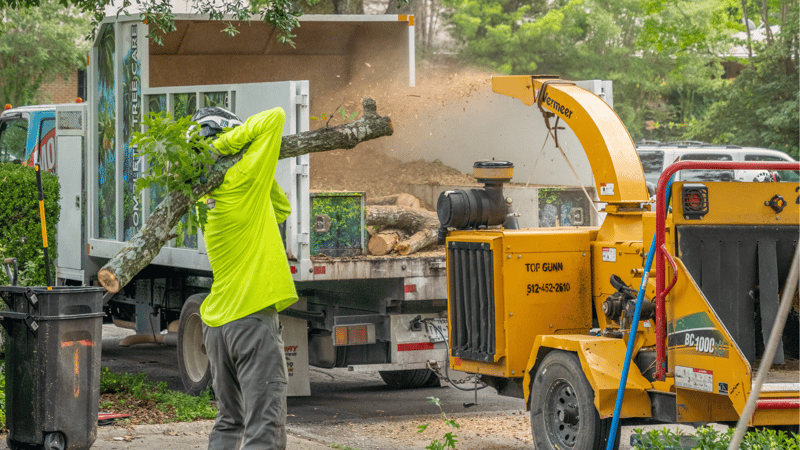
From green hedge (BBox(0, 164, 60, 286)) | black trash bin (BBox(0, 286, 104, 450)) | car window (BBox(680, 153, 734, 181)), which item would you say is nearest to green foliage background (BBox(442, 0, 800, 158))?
car window (BBox(680, 153, 734, 181))

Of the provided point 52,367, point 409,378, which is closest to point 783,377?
point 52,367

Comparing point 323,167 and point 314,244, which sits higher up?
point 323,167

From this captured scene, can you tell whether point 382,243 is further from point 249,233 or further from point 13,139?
point 13,139

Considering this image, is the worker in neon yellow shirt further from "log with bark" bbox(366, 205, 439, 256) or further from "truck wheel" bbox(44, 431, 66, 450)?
"log with bark" bbox(366, 205, 439, 256)

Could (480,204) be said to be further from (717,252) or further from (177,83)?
(177,83)

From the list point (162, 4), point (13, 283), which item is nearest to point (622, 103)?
point (162, 4)

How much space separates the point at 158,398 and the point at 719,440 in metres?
4.47

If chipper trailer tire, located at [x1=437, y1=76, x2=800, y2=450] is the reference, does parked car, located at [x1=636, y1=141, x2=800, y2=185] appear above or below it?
above

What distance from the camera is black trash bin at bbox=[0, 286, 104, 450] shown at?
6.09 m

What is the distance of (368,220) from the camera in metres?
7.77

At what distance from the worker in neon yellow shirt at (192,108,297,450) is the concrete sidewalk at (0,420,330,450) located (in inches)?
71.9

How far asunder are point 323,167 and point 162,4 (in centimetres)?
207

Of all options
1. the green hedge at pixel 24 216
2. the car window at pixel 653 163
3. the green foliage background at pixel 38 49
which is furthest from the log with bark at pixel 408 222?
the green foliage background at pixel 38 49

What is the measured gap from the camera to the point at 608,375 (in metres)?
5.73
